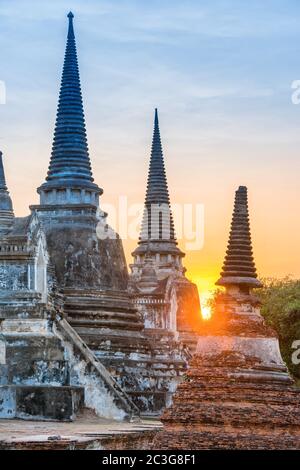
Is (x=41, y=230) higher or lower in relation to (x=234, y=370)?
higher

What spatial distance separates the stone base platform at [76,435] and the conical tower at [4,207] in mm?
5380

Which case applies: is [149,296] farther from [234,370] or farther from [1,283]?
[234,370]

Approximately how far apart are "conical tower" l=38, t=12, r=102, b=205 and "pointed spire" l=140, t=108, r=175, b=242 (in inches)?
544

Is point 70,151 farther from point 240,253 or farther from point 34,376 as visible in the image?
point 240,253

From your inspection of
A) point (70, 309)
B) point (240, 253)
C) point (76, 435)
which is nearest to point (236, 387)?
point (240, 253)

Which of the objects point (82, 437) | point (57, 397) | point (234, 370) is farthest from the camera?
point (57, 397)

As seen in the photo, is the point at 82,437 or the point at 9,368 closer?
the point at 82,437

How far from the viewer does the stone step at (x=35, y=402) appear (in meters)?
35.7

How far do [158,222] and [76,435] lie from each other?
33.1 m

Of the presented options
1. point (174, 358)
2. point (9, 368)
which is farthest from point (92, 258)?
point (9, 368)

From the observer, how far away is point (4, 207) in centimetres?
4056

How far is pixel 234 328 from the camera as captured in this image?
26.5 metres
